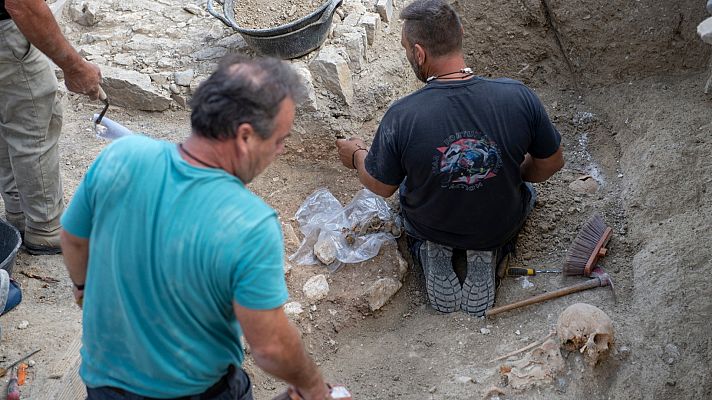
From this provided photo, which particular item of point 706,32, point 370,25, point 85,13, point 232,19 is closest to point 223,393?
point 706,32

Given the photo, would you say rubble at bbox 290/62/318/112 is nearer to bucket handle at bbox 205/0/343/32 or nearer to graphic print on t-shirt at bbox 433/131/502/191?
bucket handle at bbox 205/0/343/32

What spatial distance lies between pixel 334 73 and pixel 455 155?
160 centimetres

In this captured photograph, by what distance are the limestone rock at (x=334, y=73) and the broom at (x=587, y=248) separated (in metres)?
1.77

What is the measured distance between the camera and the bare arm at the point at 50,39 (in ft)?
10.2

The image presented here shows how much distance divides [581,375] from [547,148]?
113cm

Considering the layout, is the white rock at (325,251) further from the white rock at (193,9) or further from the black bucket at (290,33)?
the white rock at (193,9)

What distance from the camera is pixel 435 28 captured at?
3338 mm

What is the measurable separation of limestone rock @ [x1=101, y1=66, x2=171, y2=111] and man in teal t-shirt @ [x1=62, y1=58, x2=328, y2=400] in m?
3.07

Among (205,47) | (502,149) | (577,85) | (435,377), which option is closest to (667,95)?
(577,85)

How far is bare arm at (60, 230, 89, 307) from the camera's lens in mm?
2117

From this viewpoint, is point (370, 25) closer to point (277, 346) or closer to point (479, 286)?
point (479, 286)

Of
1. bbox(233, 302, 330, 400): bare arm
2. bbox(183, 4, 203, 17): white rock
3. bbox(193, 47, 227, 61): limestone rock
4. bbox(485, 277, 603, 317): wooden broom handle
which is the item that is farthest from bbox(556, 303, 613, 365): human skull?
bbox(183, 4, 203, 17): white rock

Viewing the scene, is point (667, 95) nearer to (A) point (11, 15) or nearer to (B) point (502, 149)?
(B) point (502, 149)

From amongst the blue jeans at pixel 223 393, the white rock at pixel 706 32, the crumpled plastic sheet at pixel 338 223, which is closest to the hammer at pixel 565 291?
the crumpled plastic sheet at pixel 338 223
